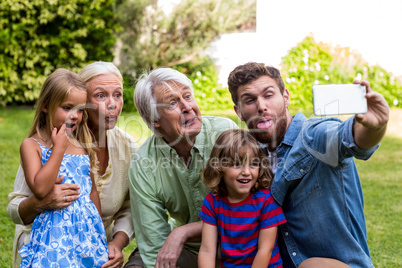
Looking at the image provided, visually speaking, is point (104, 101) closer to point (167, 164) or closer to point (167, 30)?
point (167, 164)

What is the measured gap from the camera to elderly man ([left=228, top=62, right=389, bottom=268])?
2.26 metres

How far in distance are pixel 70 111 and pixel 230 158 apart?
103cm

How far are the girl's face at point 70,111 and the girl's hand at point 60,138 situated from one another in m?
0.10

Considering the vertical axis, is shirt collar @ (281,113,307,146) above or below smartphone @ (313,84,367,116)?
below

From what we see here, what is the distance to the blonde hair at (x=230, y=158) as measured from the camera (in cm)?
244

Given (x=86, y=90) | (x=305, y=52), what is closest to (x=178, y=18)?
(x=305, y=52)

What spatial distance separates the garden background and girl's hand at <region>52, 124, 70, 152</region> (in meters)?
4.55

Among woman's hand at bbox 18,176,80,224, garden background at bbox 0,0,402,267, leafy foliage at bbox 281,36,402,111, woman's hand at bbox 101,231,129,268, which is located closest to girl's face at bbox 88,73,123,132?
woman's hand at bbox 18,176,80,224

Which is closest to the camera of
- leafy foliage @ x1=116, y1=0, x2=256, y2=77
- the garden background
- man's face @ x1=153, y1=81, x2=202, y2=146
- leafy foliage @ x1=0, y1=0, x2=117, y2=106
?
→ man's face @ x1=153, y1=81, x2=202, y2=146

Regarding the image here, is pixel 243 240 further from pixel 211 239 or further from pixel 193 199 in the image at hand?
pixel 193 199

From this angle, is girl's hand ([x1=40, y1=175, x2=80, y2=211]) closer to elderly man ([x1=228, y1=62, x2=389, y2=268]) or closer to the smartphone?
elderly man ([x1=228, y1=62, x2=389, y2=268])

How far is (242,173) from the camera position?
240 cm

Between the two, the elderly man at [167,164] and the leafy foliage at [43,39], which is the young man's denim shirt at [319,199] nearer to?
the elderly man at [167,164]

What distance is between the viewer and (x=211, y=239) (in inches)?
97.7
